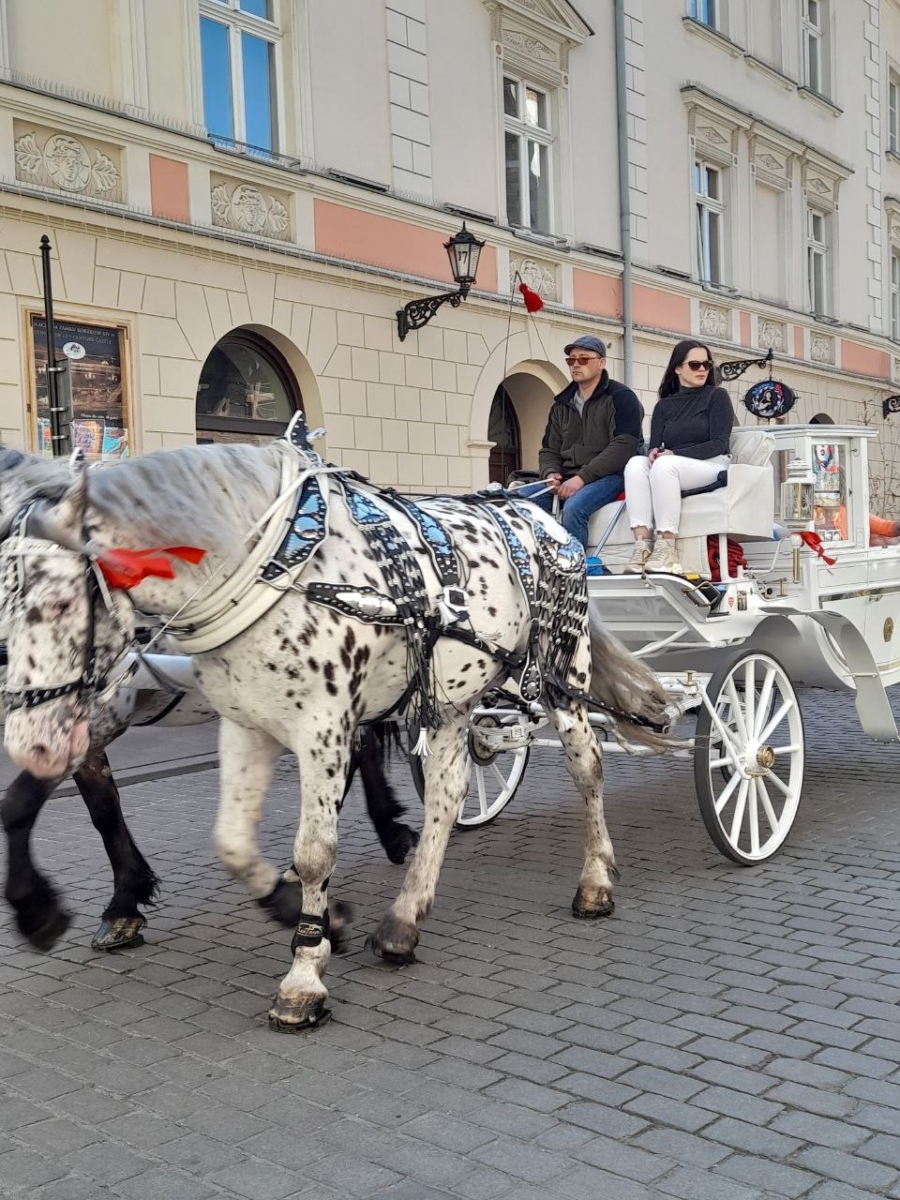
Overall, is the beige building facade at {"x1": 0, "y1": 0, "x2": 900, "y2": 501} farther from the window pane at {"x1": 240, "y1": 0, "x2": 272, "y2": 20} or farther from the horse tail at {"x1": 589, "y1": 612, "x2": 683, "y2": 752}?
the horse tail at {"x1": 589, "y1": 612, "x2": 683, "y2": 752}

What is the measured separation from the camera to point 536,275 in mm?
13945

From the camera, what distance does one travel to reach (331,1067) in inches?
118

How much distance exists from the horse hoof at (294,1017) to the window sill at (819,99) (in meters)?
19.1

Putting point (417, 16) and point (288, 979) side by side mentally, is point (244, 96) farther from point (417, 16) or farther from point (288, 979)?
point (288, 979)

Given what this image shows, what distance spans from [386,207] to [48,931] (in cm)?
995

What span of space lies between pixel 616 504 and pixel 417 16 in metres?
8.61

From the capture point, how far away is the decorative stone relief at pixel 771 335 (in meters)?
18.3

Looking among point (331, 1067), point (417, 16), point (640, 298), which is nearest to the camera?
point (331, 1067)

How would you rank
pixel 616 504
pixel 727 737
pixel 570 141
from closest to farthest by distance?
pixel 727 737, pixel 616 504, pixel 570 141

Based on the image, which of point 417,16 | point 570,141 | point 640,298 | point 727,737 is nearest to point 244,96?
point 417,16

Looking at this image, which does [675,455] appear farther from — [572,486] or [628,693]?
[628,693]

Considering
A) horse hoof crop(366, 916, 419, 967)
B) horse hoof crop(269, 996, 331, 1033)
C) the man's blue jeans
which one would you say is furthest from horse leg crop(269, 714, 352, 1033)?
the man's blue jeans

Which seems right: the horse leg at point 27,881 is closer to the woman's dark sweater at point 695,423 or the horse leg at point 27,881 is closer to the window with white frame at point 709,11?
the woman's dark sweater at point 695,423

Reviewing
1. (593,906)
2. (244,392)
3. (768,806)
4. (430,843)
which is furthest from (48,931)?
(244,392)
